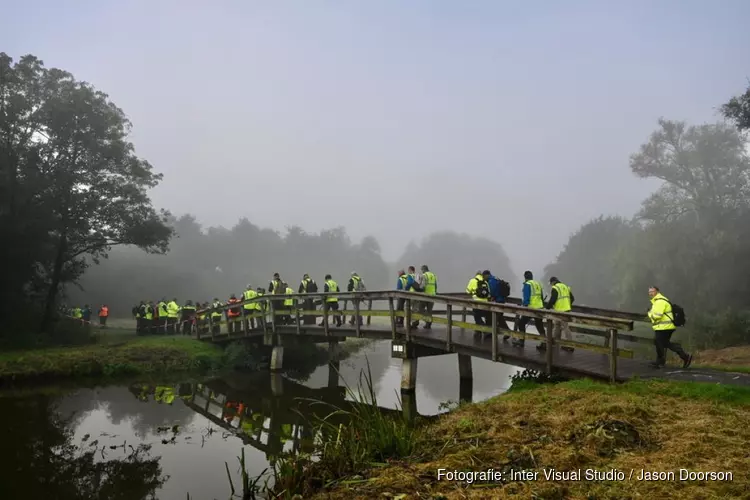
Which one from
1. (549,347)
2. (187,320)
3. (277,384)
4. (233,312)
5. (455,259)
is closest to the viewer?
(549,347)

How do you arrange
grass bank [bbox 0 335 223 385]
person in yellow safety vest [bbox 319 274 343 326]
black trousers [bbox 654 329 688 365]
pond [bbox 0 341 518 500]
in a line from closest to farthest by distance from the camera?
pond [bbox 0 341 518 500]
black trousers [bbox 654 329 688 365]
grass bank [bbox 0 335 223 385]
person in yellow safety vest [bbox 319 274 343 326]

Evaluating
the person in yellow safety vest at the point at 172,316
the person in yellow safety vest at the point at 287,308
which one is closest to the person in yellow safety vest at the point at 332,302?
the person in yellow safety vest at the point at 287,308

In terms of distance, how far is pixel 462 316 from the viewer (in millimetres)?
13234

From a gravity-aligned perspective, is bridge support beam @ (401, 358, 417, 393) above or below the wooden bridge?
below

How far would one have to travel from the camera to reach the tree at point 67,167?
58.9 ft

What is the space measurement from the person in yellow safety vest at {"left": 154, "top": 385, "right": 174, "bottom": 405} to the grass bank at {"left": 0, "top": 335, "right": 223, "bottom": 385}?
7.62 feet

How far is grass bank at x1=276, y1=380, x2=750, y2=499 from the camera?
171 inches

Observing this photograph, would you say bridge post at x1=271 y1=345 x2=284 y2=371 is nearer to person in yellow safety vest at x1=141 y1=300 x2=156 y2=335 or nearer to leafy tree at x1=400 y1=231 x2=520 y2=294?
person in yellow safety vest at x1=141 y1=300 x2=156 y2=335

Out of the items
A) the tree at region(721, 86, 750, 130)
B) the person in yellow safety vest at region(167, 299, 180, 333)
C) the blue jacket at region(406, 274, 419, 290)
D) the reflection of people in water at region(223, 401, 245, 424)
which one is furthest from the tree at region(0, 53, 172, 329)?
the tree at region(721, 86, 750, 130)

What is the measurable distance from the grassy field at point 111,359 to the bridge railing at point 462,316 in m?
1.73

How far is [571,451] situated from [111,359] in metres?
15.4

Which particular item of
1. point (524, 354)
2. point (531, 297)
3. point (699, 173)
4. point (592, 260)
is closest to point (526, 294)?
point (531, 297)

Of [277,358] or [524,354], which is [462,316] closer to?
[524,354]

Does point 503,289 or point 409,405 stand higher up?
point 503,289
